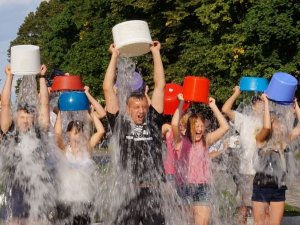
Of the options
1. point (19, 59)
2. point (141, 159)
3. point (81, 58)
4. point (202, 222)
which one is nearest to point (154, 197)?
point (141, 159)

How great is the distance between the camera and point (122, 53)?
6.60 metres

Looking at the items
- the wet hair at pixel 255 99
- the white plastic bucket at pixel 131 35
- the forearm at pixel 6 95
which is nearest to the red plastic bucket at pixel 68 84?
the wet hair at pixel 255 99

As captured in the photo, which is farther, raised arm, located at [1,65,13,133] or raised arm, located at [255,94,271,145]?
raised arm, located at [255,94,271,145]

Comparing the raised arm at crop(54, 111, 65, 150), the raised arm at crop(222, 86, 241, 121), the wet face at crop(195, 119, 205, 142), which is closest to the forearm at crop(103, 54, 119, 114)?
the raised arm at crop(54, 111, 65, 150)

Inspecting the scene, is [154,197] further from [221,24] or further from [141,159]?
[221,24]

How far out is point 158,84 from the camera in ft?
20.3

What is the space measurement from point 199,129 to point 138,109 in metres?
1.09

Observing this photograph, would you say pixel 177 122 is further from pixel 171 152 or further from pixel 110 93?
pixel 110 93

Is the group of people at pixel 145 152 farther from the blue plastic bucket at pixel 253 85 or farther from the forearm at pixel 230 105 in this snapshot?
the blue plastic bucket at pixel 253 85

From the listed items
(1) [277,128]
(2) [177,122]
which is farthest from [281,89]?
(2) [177,122]

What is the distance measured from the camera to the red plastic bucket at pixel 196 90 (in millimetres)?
7008

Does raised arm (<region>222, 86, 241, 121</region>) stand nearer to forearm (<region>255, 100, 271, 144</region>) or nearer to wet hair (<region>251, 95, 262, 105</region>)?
wet hair (<region>251, 95, 262, 105</region>)

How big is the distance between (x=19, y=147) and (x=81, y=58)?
38.3m

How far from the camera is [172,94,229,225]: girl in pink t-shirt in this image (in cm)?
688
